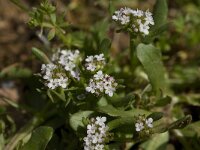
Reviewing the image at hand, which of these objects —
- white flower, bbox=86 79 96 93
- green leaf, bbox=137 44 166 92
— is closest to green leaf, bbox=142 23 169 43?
green leaf, bbox=137 44 166 92

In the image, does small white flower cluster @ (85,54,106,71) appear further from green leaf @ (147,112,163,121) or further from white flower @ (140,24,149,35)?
green leaf @ (147,112,163,121)

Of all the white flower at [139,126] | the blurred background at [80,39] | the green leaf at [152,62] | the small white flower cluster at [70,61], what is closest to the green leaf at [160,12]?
the green leaf at [152,62]

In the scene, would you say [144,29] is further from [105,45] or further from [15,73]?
[15,73]

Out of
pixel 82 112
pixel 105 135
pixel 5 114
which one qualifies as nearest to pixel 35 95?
pixel 5 114

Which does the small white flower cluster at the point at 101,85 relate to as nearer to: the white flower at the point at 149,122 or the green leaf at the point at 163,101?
the white flower at the point at 149,122

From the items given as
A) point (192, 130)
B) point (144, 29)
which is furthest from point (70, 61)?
A: point (192, 130)

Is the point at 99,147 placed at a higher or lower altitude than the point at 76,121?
lower
